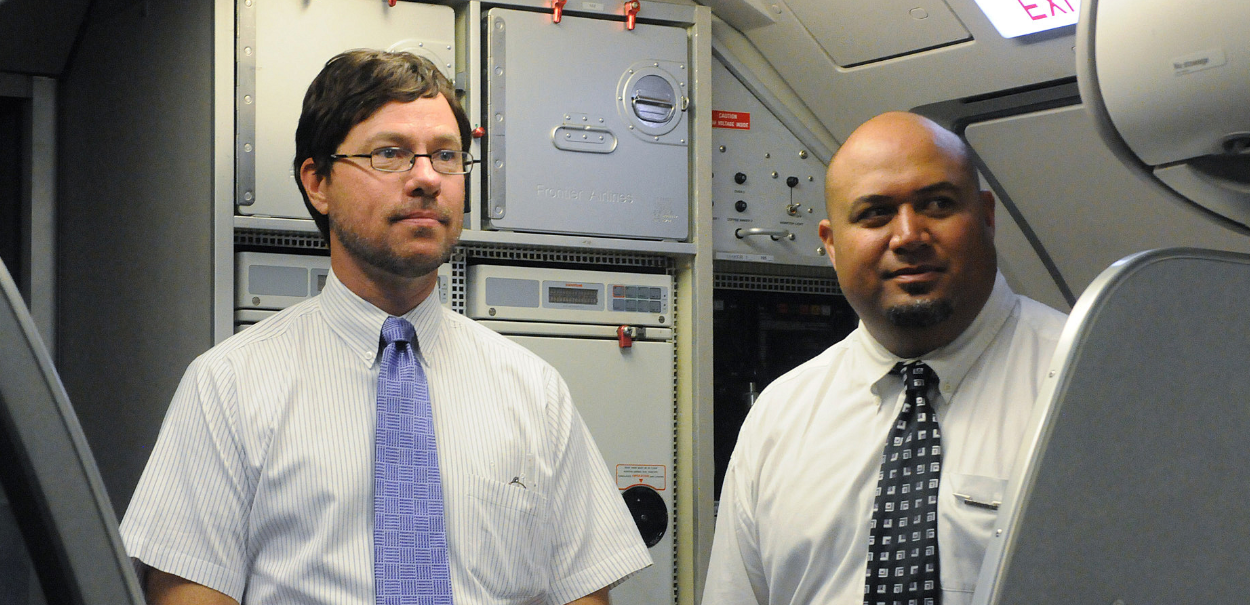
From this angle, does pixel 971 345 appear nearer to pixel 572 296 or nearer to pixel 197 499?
pixel 197 499

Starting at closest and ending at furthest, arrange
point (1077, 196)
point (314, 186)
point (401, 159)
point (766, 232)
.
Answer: point (401, 159), point (314, 186), point (1077, 196), point (766, 232)

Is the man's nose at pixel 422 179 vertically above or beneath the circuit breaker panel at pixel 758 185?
beneath

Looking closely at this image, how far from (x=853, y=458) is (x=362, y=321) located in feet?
2.63

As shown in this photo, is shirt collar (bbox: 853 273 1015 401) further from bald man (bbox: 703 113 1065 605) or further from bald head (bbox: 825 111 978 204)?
bald head (bbox: 825 111 978 204)

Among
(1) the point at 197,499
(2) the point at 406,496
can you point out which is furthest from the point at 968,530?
(1) the point at 197,499

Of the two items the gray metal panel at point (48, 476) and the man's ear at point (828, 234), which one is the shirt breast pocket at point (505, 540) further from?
the gray metal panel at point (48, 476)

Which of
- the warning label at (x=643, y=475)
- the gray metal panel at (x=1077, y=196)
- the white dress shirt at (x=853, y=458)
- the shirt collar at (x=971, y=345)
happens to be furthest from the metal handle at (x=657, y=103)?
the shirt collar at (x=971, y=345)

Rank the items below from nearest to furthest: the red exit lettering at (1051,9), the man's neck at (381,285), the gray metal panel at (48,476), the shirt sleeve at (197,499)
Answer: the gray metal panel at (48,476), the shirt sleeve at (197,499), the man's neck at (381,285), the red exit lettering at (1051,9)

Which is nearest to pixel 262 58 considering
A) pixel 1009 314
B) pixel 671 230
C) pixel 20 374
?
pixel 671 230

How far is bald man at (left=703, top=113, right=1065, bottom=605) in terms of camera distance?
66.2 inches

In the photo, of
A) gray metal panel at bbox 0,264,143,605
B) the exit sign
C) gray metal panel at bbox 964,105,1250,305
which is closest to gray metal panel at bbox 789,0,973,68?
the exit sign

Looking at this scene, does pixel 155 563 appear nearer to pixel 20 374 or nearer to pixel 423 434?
pixel 423 434

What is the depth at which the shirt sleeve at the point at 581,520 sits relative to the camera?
1.88 m

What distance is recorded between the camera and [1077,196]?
307 centimetres
